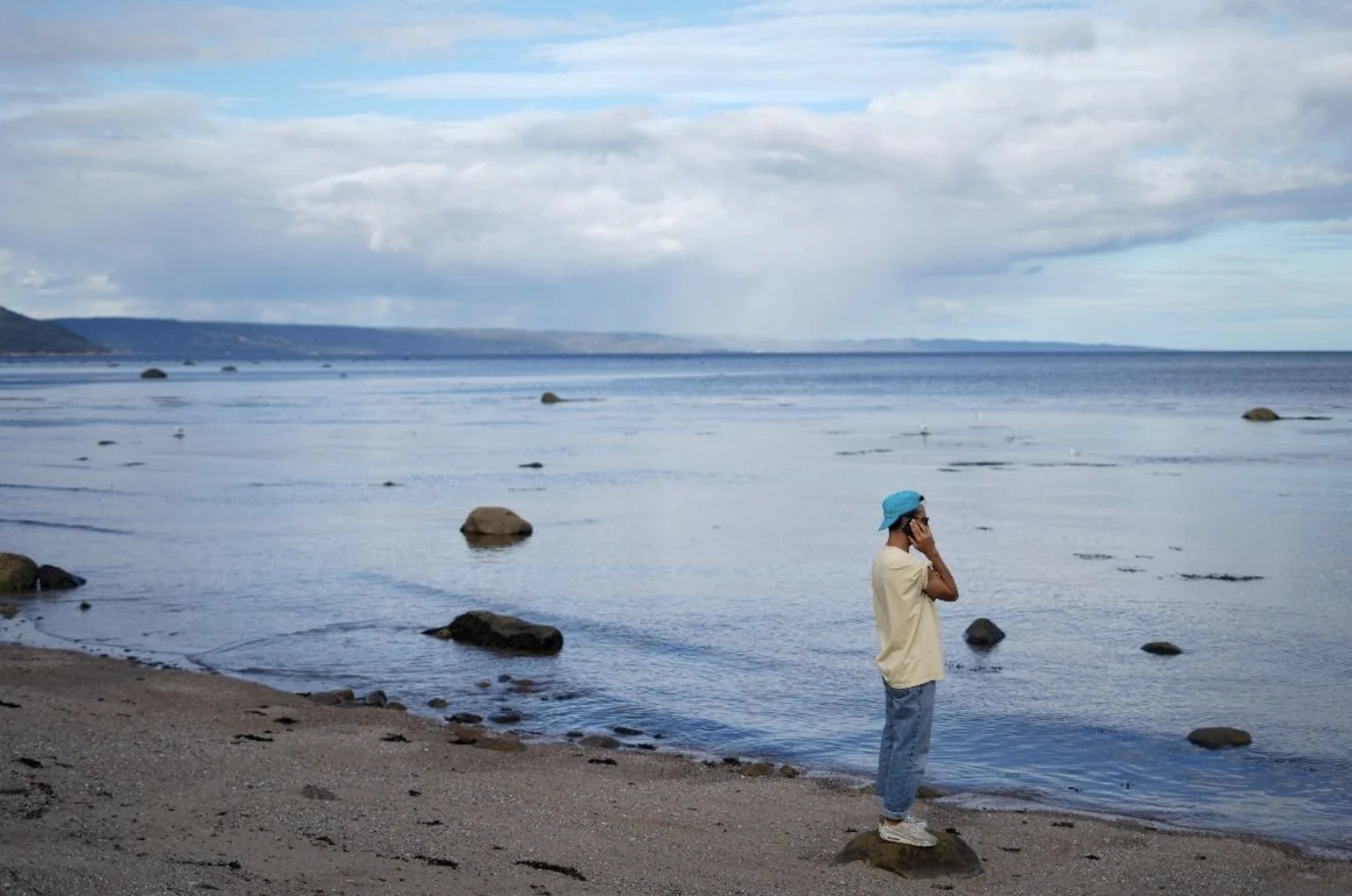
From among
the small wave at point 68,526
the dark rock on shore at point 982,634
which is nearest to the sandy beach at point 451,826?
the dark rock on shore at point 982,634

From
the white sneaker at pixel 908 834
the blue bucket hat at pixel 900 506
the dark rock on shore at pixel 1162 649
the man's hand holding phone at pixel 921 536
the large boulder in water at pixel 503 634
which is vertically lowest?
the large boulder in water at pixel 503 634

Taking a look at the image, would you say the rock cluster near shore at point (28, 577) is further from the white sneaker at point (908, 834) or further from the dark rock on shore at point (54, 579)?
the white sneaker at point (908, 834)

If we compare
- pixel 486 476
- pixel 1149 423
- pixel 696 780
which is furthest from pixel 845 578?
pixel 1149 423

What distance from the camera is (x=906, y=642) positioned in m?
10.5

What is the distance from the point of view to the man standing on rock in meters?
10.3

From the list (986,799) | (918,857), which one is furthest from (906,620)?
(986,799)

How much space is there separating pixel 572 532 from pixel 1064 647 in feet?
52.7

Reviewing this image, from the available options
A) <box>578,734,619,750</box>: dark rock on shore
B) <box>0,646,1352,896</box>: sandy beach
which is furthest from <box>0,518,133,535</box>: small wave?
<box>578,734,619,750</box>: dark rock on shore

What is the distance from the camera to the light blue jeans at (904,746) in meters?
10.6

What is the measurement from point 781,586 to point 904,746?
16.4 m

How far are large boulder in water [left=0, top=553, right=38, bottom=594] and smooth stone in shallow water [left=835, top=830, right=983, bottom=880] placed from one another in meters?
20.6

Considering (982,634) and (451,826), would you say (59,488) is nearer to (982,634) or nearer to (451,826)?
(982,634)

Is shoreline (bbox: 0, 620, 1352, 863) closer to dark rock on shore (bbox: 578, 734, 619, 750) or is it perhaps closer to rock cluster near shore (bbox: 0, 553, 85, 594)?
dark rock on shore (bbox: 578, 734, 619, 750)

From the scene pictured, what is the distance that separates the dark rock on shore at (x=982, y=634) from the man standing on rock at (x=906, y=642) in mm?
10945
